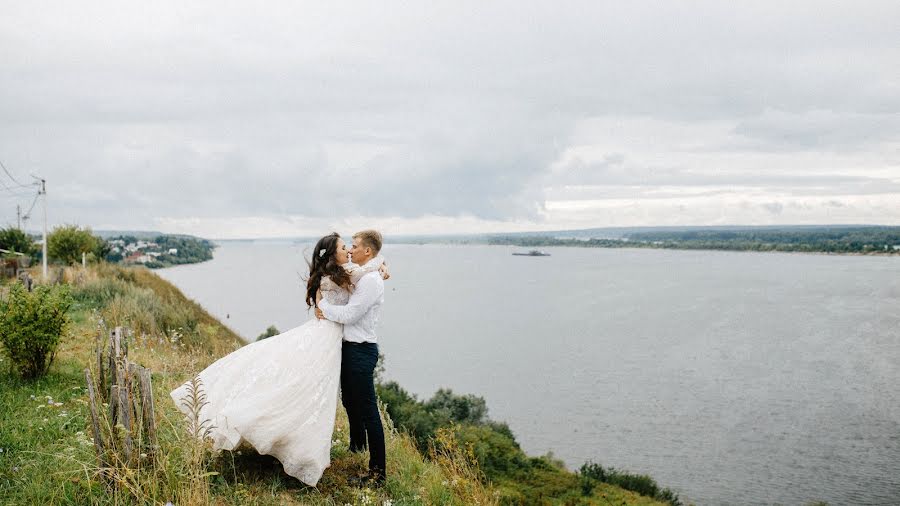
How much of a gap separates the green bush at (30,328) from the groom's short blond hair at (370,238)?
14.3ft

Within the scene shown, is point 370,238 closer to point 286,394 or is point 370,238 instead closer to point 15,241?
point 286,394

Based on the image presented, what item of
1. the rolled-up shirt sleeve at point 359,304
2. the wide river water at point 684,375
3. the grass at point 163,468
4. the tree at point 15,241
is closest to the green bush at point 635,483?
the wide river water at point 684,375

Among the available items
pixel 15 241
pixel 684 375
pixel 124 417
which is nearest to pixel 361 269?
pixel 124 417

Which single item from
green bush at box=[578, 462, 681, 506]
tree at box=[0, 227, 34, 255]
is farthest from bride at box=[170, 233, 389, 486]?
tree at box=[0, 227, 34, 255]

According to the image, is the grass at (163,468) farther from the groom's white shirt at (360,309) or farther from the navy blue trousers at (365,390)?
the groom's white shirt at (360,309)

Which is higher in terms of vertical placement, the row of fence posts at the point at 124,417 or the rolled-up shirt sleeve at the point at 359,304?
the rolled-up shirt sleeve at the point at 359,304

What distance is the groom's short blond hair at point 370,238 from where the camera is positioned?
4758mm

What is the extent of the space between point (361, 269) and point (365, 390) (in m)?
0.94

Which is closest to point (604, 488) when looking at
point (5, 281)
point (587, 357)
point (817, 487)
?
point (817, 487)

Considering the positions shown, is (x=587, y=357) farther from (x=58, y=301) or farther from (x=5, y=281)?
(x=58, y=301)

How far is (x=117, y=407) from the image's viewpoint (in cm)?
387

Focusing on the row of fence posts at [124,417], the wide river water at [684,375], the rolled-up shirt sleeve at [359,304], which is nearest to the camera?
the row of fence posts at [124,417]

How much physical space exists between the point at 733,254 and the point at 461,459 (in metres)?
198

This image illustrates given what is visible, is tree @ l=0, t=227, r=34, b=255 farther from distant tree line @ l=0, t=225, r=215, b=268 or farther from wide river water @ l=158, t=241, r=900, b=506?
wide river water @ l=158, t=241, r=900, b=506
